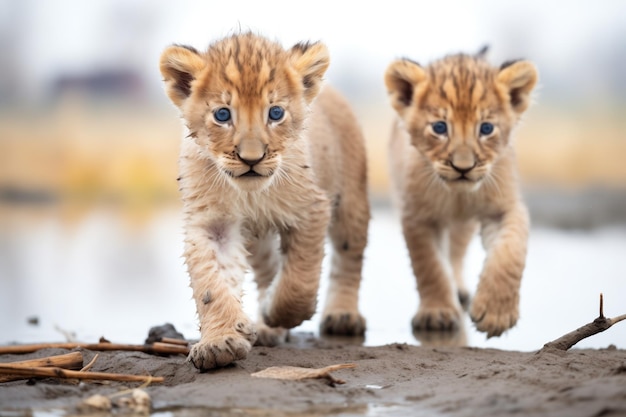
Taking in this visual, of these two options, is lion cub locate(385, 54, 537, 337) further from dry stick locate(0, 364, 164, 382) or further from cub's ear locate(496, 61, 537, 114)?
dry stick locate(0, 364, 164, 382)

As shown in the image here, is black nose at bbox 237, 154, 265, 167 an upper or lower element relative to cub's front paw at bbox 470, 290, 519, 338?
upper

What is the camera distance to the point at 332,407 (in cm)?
344

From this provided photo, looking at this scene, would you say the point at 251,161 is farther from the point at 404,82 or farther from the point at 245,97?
the point at 404,82

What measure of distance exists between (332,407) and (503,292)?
2149mm

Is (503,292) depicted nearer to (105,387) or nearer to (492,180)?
(492,180)

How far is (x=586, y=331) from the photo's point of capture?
13.4ft

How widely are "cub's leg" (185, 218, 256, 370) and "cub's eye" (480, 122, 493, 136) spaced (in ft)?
5.36

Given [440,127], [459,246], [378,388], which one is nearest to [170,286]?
[459,246]

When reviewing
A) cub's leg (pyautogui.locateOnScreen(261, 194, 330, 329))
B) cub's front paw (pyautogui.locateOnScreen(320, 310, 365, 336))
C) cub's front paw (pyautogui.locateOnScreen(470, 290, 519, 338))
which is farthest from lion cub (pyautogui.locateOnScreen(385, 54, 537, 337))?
cub's leg (pyautogui.locateOnScreen(261, 194, 330, 329))

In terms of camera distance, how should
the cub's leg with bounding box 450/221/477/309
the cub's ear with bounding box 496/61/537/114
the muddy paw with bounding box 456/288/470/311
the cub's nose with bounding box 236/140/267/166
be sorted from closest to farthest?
the cub's nose with bounding box 236/140/267/166
the cub's ear with bounding box 496/61/537/114
the muddy paw with bounding box 456/288/470/311
the cub's leg with bounding box 450/221/477/309

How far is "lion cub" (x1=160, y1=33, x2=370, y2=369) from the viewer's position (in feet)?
14.1

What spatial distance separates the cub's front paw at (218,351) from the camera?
13.2 ft

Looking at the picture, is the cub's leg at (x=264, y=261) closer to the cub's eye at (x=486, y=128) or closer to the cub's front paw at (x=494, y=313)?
the cub's front paw at (x=494, y=313)

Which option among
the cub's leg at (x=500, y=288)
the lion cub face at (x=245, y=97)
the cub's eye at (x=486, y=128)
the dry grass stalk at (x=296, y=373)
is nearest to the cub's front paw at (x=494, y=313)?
the cub's leg at (x=500, y=288)
